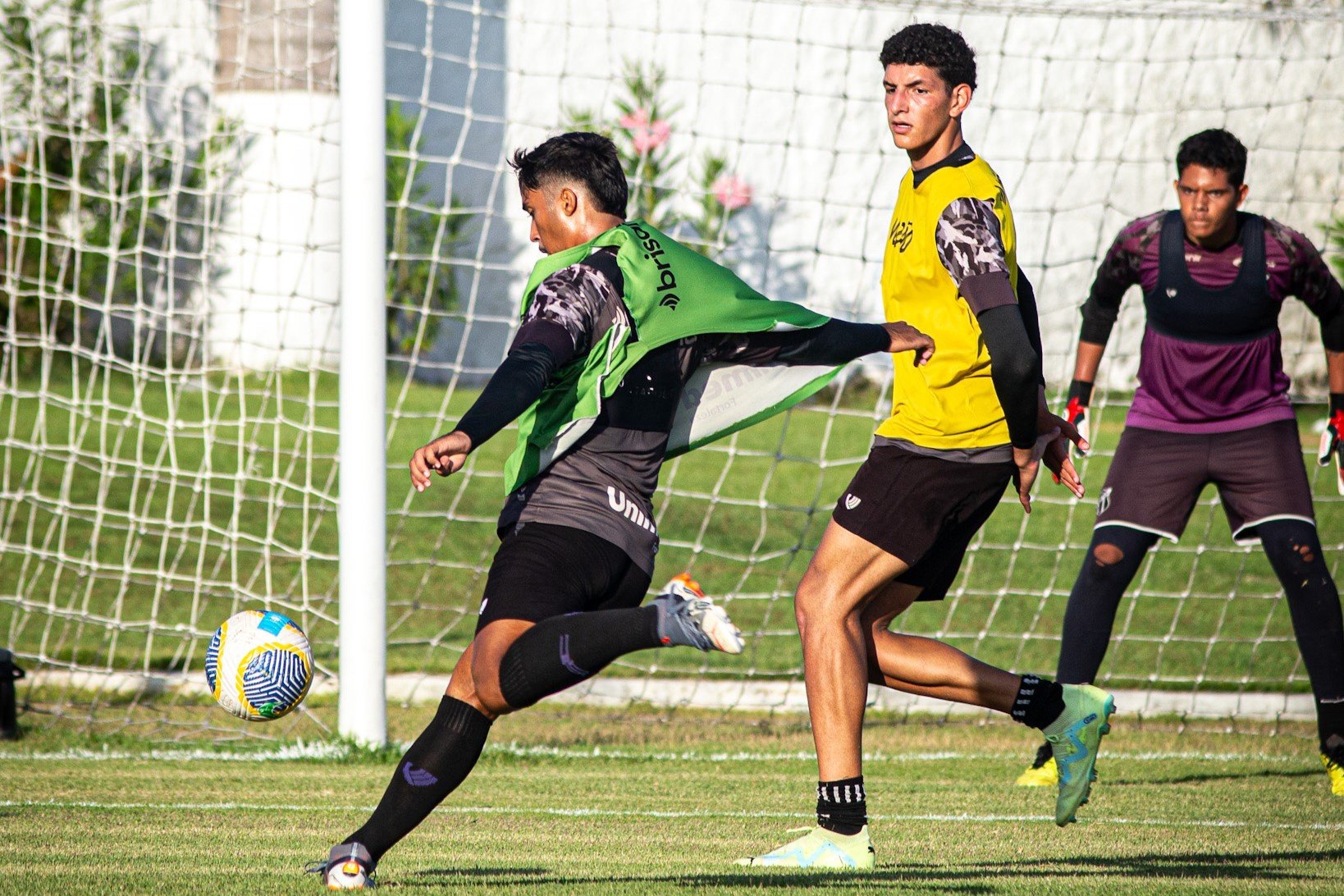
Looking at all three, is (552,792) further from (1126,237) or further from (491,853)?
(1126,237)

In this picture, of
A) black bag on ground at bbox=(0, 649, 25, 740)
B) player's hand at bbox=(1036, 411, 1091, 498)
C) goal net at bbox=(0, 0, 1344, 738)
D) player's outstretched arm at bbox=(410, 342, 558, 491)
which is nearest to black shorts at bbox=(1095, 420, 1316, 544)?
player's hand at bbox=(1036, 411, 1091, 498)

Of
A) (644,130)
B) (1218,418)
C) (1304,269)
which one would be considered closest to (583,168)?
(1218,418)

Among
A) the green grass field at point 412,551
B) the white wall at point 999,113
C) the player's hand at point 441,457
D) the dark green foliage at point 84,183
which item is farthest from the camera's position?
the white wall at point 999,113

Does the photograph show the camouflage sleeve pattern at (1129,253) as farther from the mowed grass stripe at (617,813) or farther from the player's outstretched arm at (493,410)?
the player's outstretched arm at (493,410)

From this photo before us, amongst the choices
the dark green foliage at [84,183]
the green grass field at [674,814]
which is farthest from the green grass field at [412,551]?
the green grass field at [674,814]

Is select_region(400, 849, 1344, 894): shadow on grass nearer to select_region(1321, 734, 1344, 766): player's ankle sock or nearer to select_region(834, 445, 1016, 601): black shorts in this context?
select_region(834, 445, 1016, 601): black shorts

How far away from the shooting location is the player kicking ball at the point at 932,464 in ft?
12.8

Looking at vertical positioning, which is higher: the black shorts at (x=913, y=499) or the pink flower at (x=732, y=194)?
the pink flower at (x=732, y=194)

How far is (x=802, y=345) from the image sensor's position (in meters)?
4.20

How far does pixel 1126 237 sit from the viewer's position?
18.9 feet

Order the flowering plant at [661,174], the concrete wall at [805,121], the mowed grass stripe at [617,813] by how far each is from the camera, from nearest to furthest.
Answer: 1. the mowed grass stripe at [617,813]
2. the flowering plant at [661,174]
3. the concrete wall at [805,121]

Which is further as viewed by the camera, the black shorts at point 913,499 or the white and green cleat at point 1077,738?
the white and green cleat at point 1077,738

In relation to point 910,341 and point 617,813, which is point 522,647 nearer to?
point 910,341

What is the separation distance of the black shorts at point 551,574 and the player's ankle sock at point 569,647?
90 mm
